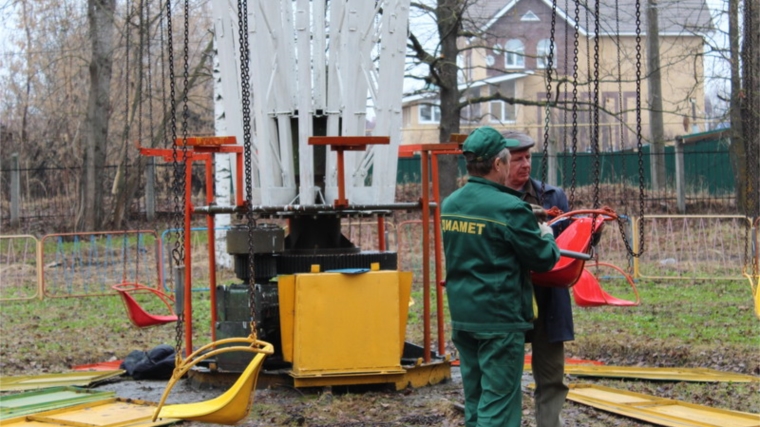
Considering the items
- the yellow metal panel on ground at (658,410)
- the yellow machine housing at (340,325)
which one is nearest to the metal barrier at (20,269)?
the yellow machine housing at (340,325)

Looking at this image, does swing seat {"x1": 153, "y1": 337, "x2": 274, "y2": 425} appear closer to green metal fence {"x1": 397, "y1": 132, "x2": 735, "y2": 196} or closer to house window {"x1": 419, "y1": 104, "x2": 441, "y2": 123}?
green metal fence {"x1": 397, "y1": 132, "x2": 735, "y2": 196}

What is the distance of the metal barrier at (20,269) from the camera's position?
57.4ft

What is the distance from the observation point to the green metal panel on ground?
780 cm

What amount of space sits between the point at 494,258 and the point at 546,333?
108 centimetres

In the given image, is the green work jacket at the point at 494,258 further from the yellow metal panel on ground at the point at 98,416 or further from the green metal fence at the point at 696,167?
the green metal fence at the point at 696,167

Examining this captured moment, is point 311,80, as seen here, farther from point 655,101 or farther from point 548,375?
point 655,101

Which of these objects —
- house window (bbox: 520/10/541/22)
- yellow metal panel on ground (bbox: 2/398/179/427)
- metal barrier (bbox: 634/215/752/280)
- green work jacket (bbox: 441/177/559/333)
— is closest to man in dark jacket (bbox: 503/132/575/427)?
green work jacket (bbox: 441/177/559/333)

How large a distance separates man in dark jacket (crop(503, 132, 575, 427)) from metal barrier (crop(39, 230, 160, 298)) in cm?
1214

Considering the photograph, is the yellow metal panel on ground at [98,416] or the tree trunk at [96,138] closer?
the yellow metal panel on ground at [98,416]

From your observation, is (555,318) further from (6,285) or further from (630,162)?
(630,162)

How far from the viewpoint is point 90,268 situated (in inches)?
773

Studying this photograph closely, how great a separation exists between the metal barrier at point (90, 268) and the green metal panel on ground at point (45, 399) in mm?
8786

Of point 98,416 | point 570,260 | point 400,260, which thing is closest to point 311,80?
point 98,416

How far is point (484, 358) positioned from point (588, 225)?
1.41m
